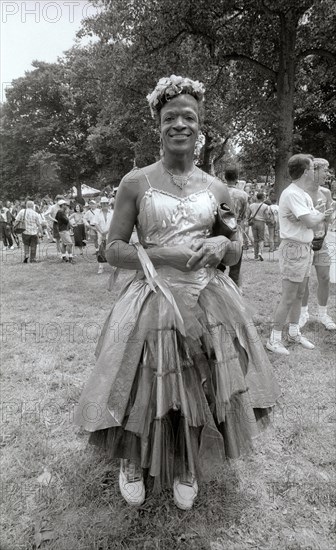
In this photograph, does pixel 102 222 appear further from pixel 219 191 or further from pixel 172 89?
pixel 172 89

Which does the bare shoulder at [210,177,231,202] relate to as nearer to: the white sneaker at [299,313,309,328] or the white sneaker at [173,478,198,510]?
the white sneaker at [173,478,198,510]

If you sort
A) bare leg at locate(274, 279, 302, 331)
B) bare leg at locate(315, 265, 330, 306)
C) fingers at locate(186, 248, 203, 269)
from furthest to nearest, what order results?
1. bare leg at locate(315, 265, 330, 306)
2. bare leg at locate(274, 279, 302, 331)
3. fingers at locate(186, 248, 203, 269)

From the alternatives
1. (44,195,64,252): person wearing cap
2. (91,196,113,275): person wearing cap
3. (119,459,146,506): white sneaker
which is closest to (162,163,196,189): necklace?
(119,459,146,506): white sneaker

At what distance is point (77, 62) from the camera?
109 feet

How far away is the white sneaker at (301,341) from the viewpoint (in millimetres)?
4668

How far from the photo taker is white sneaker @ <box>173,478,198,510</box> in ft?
7.25

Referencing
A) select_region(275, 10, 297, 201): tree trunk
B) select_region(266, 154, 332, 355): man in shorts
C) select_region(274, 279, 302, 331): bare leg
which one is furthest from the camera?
select_region(275, 10, 297, 201): tree trunk

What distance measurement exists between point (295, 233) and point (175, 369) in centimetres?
288

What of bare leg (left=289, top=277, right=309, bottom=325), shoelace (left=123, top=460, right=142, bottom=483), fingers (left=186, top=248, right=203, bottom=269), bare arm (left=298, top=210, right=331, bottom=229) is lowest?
shoelace (left=123, top=460, right=142, bottom=483)

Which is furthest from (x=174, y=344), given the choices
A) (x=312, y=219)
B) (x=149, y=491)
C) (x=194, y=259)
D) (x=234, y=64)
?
(x=234, y=64)

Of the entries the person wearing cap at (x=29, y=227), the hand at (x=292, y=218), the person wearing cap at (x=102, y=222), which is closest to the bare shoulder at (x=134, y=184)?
the hand at (x=292, y=218)

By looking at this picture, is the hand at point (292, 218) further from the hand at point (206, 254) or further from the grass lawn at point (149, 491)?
the hand at point (206, 254)

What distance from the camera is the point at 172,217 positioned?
2.16m

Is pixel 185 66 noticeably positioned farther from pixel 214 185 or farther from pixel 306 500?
pixel 306 500
